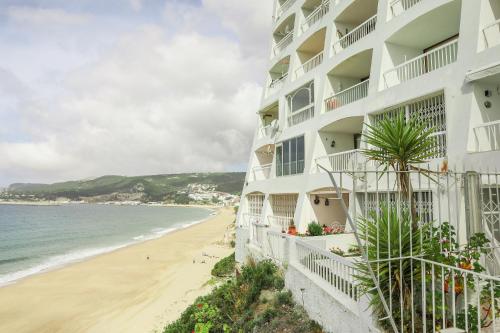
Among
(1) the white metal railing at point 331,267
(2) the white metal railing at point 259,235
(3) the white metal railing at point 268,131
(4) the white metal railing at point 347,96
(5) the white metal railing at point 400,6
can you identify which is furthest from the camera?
(3) the white metal railing at point 268,131

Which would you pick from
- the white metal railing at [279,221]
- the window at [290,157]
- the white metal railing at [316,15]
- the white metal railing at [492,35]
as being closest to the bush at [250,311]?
the white metal railing at [279,221]

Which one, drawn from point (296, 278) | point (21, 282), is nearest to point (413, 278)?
point (296, 278)

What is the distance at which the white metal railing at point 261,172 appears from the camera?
2714 cm

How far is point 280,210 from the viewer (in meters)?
23.9

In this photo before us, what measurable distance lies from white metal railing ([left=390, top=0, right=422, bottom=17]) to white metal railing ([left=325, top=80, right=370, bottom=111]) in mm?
3836

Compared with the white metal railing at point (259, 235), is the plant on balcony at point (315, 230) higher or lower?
higher

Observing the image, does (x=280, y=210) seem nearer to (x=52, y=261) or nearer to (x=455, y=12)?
(x=455, y=12)

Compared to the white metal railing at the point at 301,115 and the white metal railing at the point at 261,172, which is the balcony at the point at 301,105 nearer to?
the white metal railing at the point at 301,115

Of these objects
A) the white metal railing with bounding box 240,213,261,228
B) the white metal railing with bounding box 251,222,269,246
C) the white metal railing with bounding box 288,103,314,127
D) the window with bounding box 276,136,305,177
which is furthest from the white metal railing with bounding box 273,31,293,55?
the white metal railing with bounding box 251,222,269,246

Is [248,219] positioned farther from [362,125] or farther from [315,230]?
[362,125]

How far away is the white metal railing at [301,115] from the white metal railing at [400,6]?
7028 mm

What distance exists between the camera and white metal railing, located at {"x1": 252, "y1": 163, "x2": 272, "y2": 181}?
27141 mm

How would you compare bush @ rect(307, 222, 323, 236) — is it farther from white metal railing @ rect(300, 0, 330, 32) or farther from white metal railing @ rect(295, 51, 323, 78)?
white metal railing @ rect(300, 0, 330, 32)

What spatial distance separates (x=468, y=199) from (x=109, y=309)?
21257 millimetres
